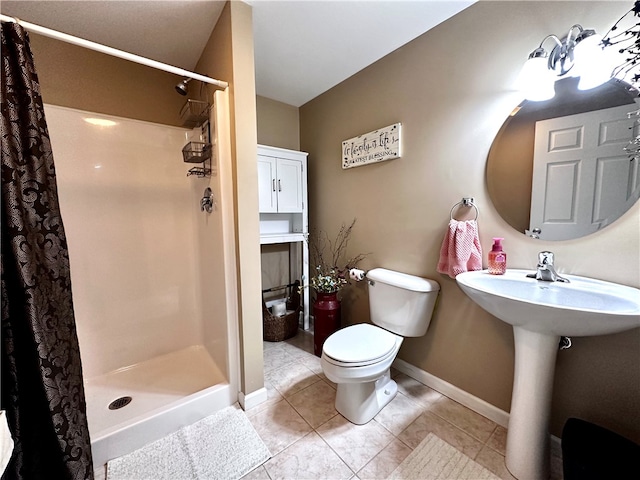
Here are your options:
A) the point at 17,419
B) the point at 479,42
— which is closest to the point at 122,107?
the point at 17,419

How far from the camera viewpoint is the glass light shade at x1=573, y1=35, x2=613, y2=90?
983 mm

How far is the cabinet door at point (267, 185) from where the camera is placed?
210 centimetres

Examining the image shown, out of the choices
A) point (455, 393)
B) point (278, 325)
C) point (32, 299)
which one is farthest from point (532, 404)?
point (32, 299)

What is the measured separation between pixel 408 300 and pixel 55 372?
1.61 m

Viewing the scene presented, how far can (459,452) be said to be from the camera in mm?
1217

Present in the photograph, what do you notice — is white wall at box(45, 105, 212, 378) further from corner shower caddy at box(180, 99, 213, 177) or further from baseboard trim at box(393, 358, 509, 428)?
baseboard trim at box(393, 358, 509, 428)

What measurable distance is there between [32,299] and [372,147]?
6.19ft

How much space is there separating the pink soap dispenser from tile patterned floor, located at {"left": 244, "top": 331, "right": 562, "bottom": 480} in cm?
86

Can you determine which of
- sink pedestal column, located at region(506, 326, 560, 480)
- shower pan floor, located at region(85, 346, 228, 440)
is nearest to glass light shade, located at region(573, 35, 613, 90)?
sink pedestal column, located at region(506, 326, 560, 480)

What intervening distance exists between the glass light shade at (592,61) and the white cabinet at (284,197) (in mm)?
1760

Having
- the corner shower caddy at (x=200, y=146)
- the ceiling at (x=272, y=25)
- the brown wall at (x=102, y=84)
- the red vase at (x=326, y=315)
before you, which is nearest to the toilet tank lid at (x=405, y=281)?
the red vase at (x=326, y=315)

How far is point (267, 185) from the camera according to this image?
2137 millimetres

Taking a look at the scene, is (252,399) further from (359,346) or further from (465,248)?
(465,248)

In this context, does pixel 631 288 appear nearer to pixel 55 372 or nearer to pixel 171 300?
pixel 55 372
